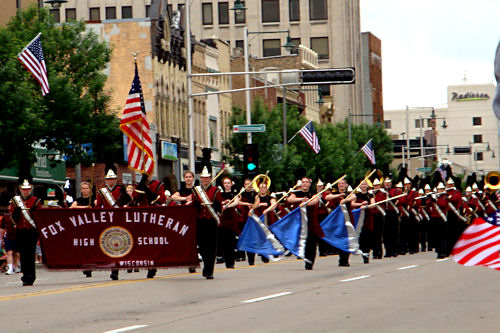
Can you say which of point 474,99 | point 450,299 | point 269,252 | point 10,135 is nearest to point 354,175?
point 10,135

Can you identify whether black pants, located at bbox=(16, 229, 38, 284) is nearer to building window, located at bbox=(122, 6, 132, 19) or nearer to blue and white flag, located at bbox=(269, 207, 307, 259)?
blue and white flag, located at bbox=(269, 207, 307, 259)

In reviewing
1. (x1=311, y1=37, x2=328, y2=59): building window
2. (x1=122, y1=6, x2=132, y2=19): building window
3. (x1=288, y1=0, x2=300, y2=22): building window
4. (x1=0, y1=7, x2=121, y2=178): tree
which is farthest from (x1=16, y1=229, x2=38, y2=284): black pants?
(x1=311, y1=37, x2=328, y2=59): building window

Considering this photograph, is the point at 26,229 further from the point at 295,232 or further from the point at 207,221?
the point at 295,232

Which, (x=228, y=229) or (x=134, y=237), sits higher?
(x=134, y=237)

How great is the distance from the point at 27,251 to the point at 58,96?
1855 centimetres

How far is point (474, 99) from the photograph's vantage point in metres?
200

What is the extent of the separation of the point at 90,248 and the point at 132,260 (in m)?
0.72

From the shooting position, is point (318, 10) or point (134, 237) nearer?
point (134, 237)

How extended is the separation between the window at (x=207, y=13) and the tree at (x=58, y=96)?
67.8m

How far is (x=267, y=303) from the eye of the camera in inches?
625

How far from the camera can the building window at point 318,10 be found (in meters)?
111

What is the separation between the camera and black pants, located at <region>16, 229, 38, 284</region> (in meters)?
21.5

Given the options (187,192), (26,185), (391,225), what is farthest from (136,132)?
(26,185)

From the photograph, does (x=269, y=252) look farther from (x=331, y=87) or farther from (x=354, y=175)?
(x=331, y=87)
